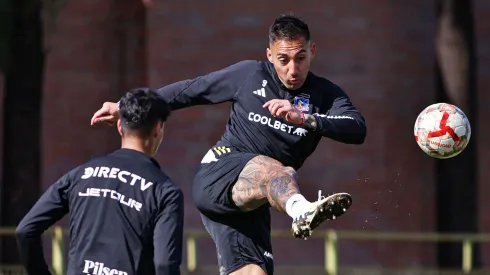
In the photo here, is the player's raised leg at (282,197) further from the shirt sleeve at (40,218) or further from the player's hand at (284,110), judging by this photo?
the shirt sleeve at (40,218)

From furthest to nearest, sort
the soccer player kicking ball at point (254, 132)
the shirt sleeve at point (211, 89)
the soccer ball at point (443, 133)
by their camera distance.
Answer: the soccer ball at point (443, 133)
the shirt sleeve at point (211, 89)
the soccer player kicking ball at point (254, 132)

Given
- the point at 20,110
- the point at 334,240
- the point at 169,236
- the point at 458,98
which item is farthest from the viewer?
the point at 458,98

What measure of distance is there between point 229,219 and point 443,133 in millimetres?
1670

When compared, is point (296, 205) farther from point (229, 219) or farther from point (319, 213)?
point (229, 219)

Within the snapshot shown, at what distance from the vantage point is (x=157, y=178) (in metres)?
6.41

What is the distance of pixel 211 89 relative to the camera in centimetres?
850

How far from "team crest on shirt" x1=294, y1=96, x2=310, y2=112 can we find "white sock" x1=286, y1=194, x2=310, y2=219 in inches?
35.6

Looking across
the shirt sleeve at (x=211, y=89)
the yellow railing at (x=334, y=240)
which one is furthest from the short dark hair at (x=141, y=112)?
the yellow railing at (x=334, y=240)

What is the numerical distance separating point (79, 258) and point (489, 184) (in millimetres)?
12121

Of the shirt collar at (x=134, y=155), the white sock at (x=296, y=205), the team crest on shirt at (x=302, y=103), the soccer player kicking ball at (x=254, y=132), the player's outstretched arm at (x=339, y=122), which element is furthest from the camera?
the team crest on shirt at (x=302, y=103)

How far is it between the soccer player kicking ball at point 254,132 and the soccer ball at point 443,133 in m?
0.81

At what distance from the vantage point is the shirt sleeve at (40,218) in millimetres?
6434

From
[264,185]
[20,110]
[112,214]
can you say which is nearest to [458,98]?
[20,110]

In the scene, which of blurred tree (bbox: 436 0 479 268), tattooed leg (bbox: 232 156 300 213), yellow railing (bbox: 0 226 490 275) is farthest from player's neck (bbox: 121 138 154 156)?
blurred tree (bbox: 436 0 479 268)
